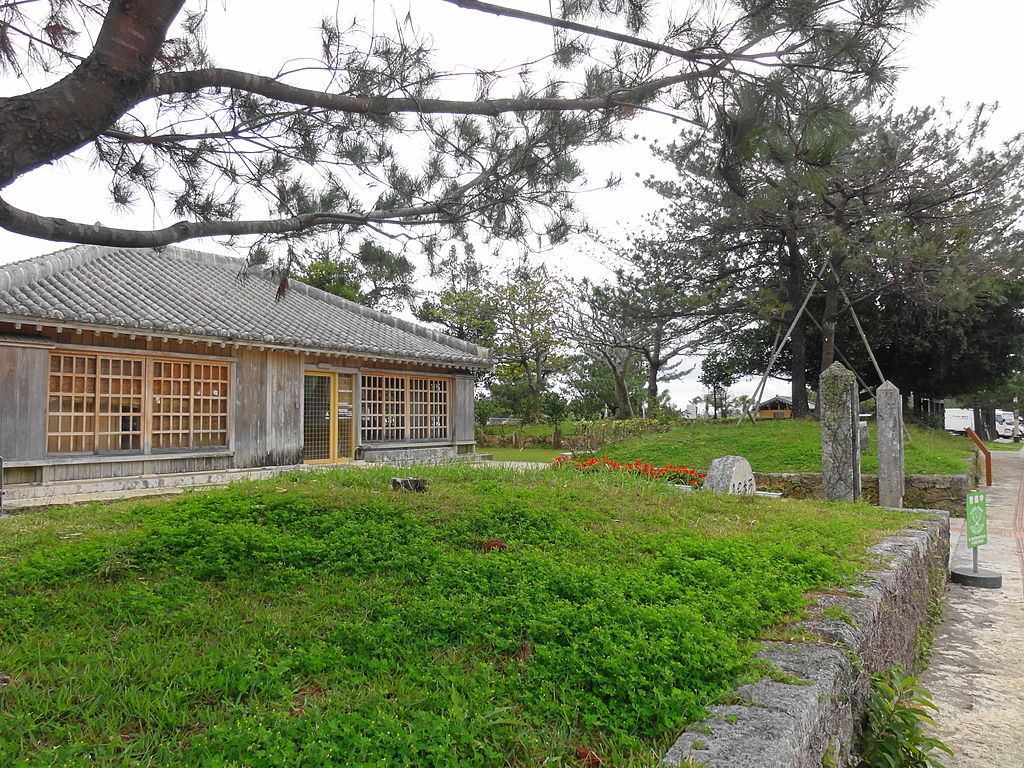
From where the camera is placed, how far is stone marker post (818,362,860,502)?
802 centimetres

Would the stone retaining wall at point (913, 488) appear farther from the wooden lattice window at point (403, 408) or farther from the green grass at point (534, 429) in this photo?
the green grass at point (534, 429)

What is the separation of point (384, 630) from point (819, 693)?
1813 millimetres

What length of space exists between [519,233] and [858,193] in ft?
35.8

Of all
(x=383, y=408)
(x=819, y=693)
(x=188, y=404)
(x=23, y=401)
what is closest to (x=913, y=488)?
(x=383, y=408)

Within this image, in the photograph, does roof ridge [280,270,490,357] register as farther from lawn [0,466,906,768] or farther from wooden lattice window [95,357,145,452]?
lawn [0,466,906,768]

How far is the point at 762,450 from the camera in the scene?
13492 millimetres

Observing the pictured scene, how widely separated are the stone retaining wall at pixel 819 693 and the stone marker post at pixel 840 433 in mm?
3940

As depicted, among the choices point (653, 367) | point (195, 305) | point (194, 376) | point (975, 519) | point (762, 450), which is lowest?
point (975, 519)

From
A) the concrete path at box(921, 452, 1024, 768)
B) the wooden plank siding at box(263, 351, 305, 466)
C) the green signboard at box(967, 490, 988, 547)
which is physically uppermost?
the wooden plank siding at box(263, 351, 305, 466)

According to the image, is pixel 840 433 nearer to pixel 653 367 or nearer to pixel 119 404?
pixel 119 404

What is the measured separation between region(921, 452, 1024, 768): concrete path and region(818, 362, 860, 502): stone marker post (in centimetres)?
138

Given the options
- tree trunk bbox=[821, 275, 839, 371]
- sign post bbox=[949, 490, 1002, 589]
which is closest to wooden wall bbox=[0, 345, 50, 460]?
sign post bbox=[949, 490, 1002, 589]

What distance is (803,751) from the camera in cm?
207

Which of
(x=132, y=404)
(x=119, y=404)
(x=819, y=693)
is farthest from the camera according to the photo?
(x=132, y=404)
